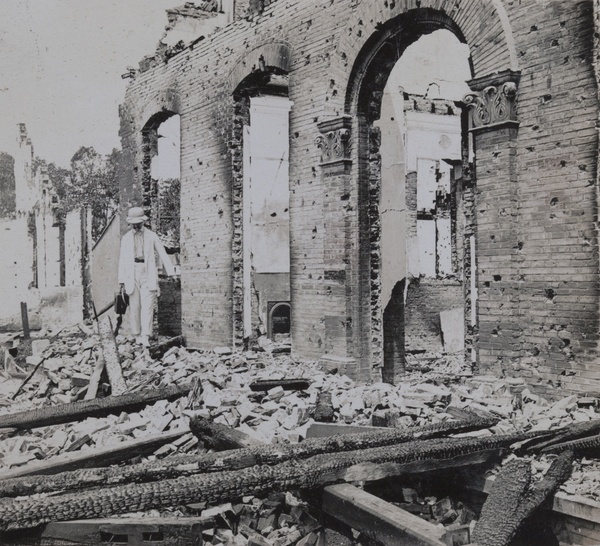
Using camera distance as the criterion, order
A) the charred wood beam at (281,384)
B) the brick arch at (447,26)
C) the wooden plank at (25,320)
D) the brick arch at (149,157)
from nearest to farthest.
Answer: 1. the brick arch at (447,26)
2. the charred wood beam at (281,384)
3. the brick arch at (149,157)
4. the wooden plank at (25,320)

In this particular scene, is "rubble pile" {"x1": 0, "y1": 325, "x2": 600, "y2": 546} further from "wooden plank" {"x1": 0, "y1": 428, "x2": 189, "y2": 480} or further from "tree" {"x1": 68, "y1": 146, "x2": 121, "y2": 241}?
"tree" {"x1": 68, "y1": 146, "x2": 121, "y2": 241}

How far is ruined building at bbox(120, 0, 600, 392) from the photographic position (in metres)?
6.74

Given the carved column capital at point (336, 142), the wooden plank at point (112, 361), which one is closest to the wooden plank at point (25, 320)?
the wooden plank at point (112, 361)

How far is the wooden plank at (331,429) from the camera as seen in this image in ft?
18.7

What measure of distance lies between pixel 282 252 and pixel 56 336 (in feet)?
22.3

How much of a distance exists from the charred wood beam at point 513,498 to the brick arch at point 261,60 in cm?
772

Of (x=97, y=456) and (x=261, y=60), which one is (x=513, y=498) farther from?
(x=261, y=60)

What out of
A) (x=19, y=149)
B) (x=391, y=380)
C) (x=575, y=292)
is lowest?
(x=391, y=380)

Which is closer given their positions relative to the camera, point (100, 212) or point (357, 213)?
point (357, 213)

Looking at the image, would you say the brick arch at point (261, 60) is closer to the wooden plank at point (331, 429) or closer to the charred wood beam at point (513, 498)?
the wooden plank at point (331, 429)

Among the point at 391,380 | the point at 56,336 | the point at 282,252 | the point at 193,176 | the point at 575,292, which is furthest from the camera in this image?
the point at 282,252

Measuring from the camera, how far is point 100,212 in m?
35.1

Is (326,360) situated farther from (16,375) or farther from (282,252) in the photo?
(282,252)

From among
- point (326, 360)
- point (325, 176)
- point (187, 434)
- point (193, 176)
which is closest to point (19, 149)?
point (193, 176)
